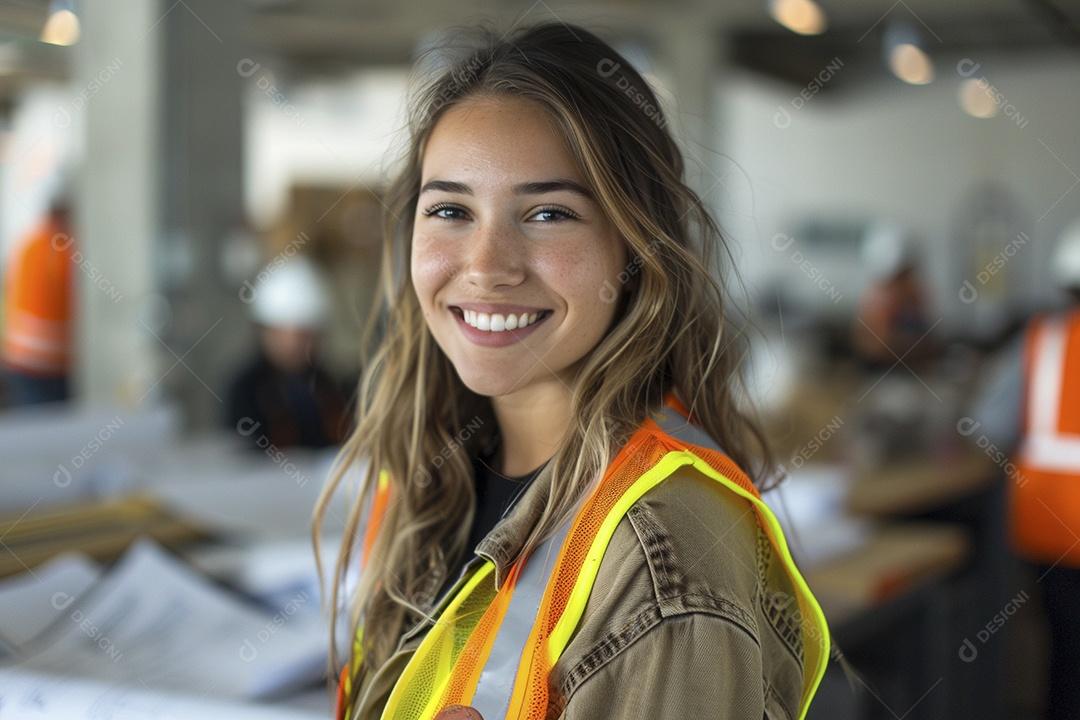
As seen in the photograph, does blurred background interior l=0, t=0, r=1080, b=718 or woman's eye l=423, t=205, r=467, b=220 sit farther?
blurred background interior l=0, t=0, r=1080, b=718

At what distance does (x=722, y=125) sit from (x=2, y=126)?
6.99m

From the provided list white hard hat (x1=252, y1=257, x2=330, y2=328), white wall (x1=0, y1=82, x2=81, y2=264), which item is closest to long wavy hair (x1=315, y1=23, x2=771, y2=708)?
white hard hat (x1=252, y1=257, x2=330, y2=328)

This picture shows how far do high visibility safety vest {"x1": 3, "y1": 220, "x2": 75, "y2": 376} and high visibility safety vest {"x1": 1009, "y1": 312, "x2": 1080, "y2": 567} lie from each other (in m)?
4.48

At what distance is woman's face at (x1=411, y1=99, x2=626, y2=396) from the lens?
42.3 inches

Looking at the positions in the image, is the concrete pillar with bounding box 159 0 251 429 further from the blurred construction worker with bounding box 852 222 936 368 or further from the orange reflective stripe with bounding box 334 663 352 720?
the blurred construction worker with bounding box 852 222 936 368

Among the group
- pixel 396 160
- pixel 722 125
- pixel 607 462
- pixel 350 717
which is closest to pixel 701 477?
pixel 607 462

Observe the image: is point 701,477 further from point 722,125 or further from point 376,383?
point 722,125

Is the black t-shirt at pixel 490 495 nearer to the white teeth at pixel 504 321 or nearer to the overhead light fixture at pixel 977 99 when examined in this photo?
the white teeth at pixel 504 321

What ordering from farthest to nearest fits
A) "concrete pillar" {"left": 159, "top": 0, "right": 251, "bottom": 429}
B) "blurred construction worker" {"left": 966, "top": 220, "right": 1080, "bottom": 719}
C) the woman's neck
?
"concrete pillar" {"left": 159, "top": 0, "right": 251, "bottom": 429} < "blurred construction worker" {"left": 966, "top": 220, "right": 1080, "bottom": 719} < the woman's neck

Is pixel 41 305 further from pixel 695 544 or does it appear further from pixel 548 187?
pixel 695 544

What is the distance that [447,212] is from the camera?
3.75 ft

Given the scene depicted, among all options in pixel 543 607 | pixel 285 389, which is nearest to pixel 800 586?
pixel 543 607

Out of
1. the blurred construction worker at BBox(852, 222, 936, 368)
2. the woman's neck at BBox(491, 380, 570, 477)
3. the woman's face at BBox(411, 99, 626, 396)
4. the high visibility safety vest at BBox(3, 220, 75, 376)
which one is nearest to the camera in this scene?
the woman's face at BBox(411, 99, 626, 396)

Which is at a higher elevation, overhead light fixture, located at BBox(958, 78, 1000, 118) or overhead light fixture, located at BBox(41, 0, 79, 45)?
overhead light fixture, located at BBox(958, 78, 1000, 118)
